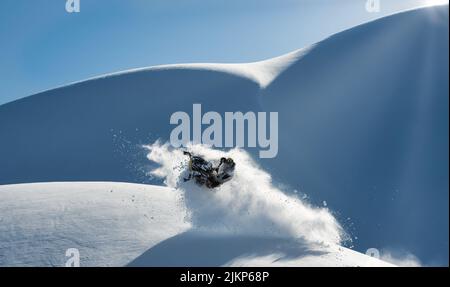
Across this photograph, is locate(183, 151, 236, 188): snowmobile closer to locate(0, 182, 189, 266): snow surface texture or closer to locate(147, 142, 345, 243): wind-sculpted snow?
locate(147, 142, 345, 243): wind-sculpted snow

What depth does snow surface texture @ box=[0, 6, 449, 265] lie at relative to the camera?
30.5 m

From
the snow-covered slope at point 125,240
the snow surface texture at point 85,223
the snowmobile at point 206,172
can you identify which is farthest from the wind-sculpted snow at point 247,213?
the snow surface texture at point 85,223

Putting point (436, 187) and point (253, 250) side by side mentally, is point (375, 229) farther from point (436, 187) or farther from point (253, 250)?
point (253, 250)

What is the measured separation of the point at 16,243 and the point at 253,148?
27396 mm

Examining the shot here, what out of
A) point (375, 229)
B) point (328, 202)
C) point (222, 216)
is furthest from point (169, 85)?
point (222, 216)

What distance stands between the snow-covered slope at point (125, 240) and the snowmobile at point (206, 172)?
0.96m

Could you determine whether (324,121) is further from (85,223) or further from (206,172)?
(85,223)

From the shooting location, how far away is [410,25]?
4700 cm

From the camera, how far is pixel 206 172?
1098 centimetres

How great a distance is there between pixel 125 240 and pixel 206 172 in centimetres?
275

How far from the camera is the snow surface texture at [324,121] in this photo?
30469 millimetres

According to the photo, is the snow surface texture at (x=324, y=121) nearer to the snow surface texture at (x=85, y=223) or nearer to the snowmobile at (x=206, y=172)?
the snowmobile at (x=206, y=172)

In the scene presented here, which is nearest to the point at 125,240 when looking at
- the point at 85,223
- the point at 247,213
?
the point at 85,223

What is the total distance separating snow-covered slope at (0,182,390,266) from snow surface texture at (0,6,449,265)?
64.6 ft
